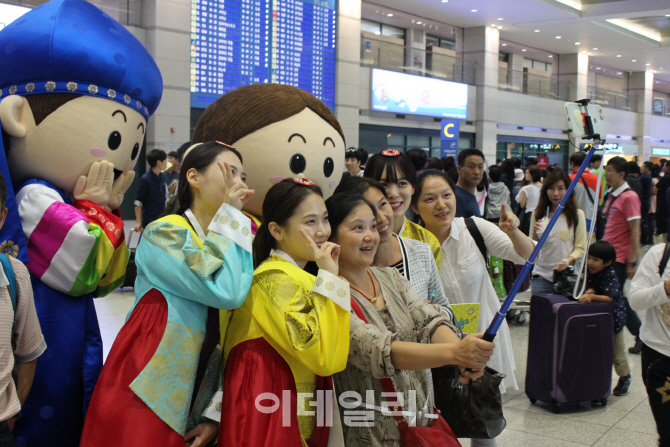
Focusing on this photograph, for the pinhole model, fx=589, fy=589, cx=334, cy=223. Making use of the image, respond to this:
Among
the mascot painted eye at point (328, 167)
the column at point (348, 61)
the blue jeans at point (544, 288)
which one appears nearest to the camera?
the mascot painted eye at point (328, 167)

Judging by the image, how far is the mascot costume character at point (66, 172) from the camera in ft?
6.31

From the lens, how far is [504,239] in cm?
274

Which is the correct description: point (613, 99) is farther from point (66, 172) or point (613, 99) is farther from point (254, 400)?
point (254, 400)

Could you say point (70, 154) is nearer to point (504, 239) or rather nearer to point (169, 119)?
point (504, 239)

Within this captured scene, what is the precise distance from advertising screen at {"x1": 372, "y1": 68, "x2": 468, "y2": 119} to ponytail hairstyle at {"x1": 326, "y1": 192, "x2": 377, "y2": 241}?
1213 centimetres

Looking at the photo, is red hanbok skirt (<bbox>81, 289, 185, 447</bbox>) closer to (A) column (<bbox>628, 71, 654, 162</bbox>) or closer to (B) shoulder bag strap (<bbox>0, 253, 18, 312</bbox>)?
(B) shoulder bag strap (<bbox>0, 253, 18, 312</bbox>)

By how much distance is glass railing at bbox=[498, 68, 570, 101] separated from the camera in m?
18.1

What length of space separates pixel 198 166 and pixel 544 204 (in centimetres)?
353

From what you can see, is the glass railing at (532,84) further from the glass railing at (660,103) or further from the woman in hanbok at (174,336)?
the woman in hanbok at (174,336)

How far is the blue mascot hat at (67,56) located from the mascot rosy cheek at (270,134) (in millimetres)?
346

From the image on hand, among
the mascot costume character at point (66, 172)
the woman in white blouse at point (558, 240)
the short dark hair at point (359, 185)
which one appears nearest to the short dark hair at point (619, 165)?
the woman in white blouse at point (558, 240)

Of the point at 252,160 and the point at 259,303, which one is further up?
the point at 252,160

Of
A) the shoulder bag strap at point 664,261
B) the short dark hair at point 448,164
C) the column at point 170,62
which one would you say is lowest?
the shoulder bag strap at point 664,261

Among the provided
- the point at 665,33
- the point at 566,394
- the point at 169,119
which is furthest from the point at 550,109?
the point at 566,394
